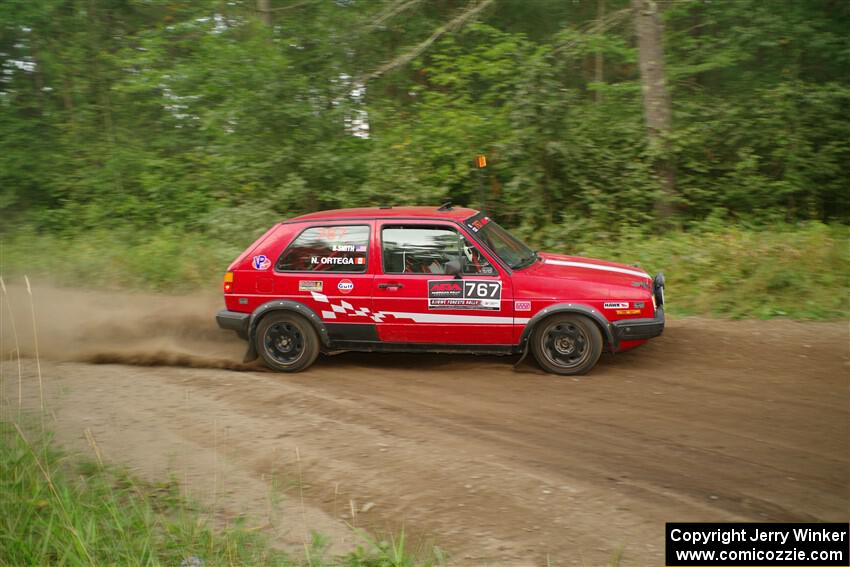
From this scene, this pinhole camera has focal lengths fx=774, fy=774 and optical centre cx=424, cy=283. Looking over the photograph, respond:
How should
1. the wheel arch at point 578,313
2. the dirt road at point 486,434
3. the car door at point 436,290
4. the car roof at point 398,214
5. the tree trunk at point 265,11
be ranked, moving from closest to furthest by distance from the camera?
the dirt road at point 486,434 → the wheel arch at point 578,313 → the car door at point 436,290 → the car roof at point 398,214 → the tree trunk at point 265,11

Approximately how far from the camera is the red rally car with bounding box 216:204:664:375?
7.52 meters

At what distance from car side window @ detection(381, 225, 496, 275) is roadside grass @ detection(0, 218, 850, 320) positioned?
3.60 meters

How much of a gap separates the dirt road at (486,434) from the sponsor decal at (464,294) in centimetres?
73

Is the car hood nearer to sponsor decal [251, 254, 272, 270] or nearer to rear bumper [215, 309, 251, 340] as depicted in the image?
sponsor decal [251, 254, 272, 270]

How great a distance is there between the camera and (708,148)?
13.9 metres

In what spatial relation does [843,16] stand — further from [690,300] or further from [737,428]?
[737,428]

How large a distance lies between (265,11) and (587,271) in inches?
534

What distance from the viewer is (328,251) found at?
26.5ft

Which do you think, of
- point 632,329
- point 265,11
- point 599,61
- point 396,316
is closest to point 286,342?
point 396,316

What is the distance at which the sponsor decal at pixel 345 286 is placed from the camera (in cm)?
793

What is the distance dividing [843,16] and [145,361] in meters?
13.7

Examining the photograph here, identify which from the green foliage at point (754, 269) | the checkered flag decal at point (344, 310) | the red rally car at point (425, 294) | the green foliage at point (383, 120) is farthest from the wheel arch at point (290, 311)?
the green foliage at point (383, 120)

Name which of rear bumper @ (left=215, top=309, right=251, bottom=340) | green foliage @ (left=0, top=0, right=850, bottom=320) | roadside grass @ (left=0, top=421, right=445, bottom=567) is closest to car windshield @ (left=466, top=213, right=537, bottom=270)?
rear bumper @ (left=215, top=309, right=251, bottom=340)

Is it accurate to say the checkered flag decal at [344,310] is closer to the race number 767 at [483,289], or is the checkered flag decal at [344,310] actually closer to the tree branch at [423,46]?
the race number 767 at [483,289]
